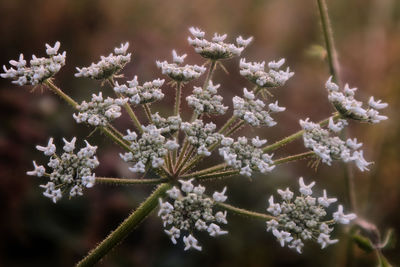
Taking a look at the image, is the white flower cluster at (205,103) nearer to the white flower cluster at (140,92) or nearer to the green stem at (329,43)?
the white flower cluster at (140,92)

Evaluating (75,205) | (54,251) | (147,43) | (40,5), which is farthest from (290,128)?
(40,5)

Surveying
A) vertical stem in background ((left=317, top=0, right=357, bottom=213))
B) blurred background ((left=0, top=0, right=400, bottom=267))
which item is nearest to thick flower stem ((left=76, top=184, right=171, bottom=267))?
blurred background ((left=0, top=0, right=400, bottom=267))

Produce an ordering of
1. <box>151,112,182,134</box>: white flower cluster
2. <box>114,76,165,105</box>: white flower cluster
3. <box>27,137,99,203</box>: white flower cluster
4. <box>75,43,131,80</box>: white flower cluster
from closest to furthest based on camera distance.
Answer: <box>27,137,99,203</box>: white flower cluster, <box>151,112,182,134</box>: white flower cluster, <box>114,76,165,105</box>: white flower cluster, <box>75,43,131,80</box>: white flower cluster

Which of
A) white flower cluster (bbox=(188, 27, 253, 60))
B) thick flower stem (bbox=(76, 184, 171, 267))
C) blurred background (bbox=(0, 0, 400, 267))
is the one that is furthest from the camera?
blurred background (bbox=(0, 0, 400, 267))

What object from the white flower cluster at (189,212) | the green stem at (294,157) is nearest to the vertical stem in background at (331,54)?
the green stem at (294,157)

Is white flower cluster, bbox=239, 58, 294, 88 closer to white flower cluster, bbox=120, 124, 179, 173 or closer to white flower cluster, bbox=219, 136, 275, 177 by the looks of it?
white flower cluster, bbox=219, 136, 275, 177

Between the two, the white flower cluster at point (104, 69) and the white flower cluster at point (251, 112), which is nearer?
the white flower cluster at point (251, 112)
